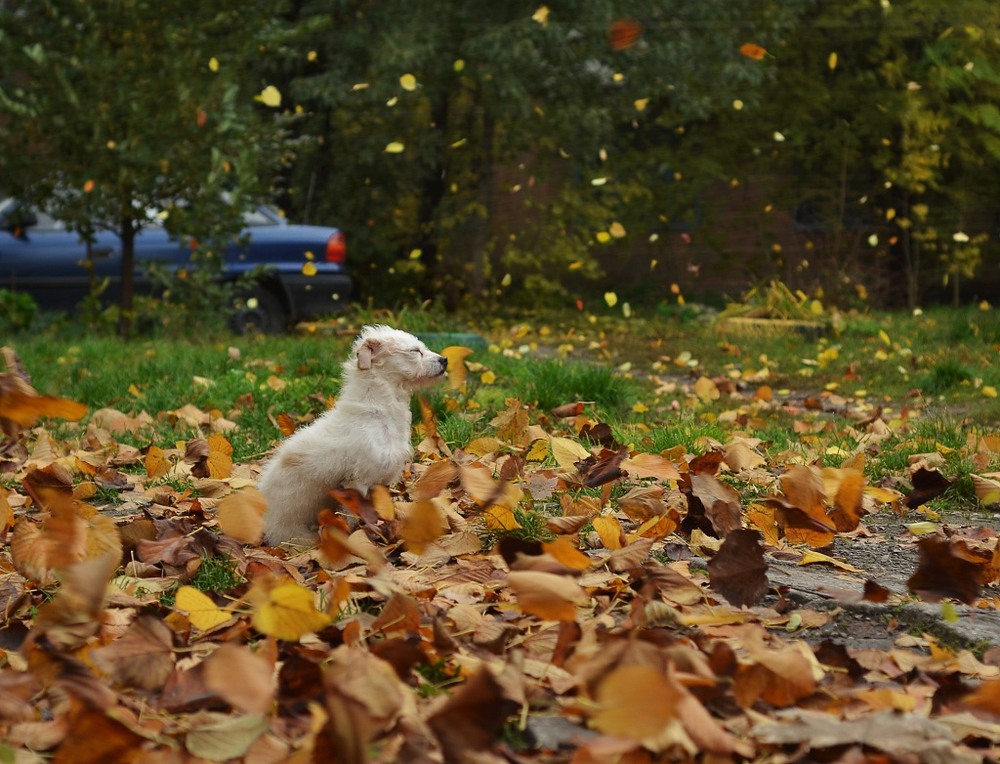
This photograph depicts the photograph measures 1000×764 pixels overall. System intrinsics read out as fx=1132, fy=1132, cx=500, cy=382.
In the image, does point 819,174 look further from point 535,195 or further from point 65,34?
point 65,34

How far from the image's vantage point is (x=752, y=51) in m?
14.0

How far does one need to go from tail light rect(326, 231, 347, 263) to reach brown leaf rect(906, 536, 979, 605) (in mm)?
10051

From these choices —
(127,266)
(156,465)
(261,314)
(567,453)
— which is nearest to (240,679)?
(567,453)

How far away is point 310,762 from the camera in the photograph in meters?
1.67

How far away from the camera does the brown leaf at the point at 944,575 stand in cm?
239

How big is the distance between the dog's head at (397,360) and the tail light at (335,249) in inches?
333

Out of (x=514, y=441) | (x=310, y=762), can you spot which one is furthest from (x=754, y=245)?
(x=310, y=762)

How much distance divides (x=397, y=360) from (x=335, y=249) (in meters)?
8.64

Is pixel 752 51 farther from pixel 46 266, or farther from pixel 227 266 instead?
pixel 46 266

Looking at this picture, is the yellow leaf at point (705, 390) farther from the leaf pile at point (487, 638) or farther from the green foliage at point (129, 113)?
the green foliage at point (129, 113)

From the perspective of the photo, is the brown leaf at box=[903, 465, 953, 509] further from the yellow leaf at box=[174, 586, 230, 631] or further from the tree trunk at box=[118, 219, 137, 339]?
the tree trunk at box=[118, 219, 137, 339]

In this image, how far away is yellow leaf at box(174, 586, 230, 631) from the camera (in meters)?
2.23

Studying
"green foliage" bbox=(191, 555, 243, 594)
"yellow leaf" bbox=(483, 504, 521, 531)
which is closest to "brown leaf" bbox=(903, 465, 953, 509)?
"yellow leaf" bbox=(483, 504, 521, 531)

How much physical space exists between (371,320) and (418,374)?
7144 millimetres
